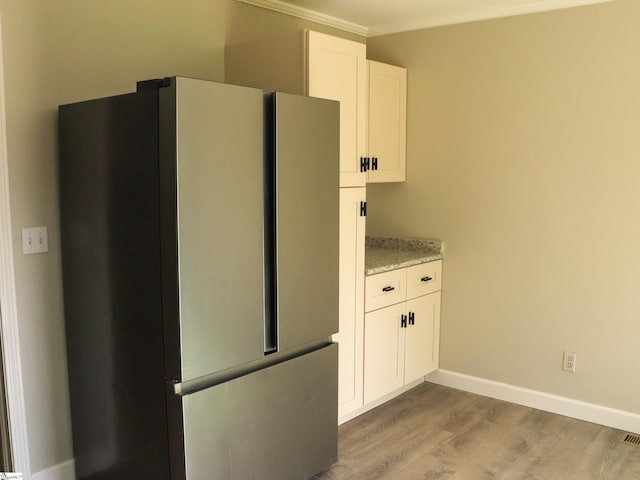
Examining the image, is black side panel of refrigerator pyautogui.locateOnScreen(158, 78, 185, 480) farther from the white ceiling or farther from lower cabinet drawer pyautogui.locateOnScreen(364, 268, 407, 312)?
the white ceiling

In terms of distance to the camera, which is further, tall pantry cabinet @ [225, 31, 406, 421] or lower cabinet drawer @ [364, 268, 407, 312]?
lower cabinet drawer @ [364, 268, 407, 312]

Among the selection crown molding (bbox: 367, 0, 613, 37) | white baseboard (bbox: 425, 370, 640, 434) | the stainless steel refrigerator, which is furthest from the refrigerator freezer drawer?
crown molding (bbox: 367, 0, 613, 37)

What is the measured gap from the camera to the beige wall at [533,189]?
307 cm

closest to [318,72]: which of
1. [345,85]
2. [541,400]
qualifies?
[345,85]

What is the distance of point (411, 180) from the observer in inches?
152

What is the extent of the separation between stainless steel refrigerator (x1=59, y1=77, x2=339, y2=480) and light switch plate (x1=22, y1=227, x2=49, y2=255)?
74mm

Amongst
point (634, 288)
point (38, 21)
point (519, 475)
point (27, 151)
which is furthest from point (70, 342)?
point (634, 288)

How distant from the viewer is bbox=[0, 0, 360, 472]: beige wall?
2260mm

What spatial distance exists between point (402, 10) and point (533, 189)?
1.36 meters

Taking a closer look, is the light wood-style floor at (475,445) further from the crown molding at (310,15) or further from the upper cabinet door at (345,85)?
the crown molding at (310,15)

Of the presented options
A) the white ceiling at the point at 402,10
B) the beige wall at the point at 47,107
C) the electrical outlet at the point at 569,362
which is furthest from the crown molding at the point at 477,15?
the electrical outlet at the point at 569,362

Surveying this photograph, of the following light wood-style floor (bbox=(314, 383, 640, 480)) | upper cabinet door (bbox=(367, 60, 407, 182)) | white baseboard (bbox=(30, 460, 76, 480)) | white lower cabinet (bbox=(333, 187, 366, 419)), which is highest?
upper cabinet door (bbox=(367, 60, 407, 182))

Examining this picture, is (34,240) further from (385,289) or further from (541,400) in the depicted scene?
(541,400)

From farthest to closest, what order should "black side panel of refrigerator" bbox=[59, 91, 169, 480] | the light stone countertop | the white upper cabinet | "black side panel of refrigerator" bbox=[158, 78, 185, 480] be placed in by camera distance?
the light stone countertop
the white upper cabinet
"black side panel of refrigerator" bbox=[59, 91, 169, 480]
"black side panel of refrigerator" bbox=[158, 78, 185, 480]
